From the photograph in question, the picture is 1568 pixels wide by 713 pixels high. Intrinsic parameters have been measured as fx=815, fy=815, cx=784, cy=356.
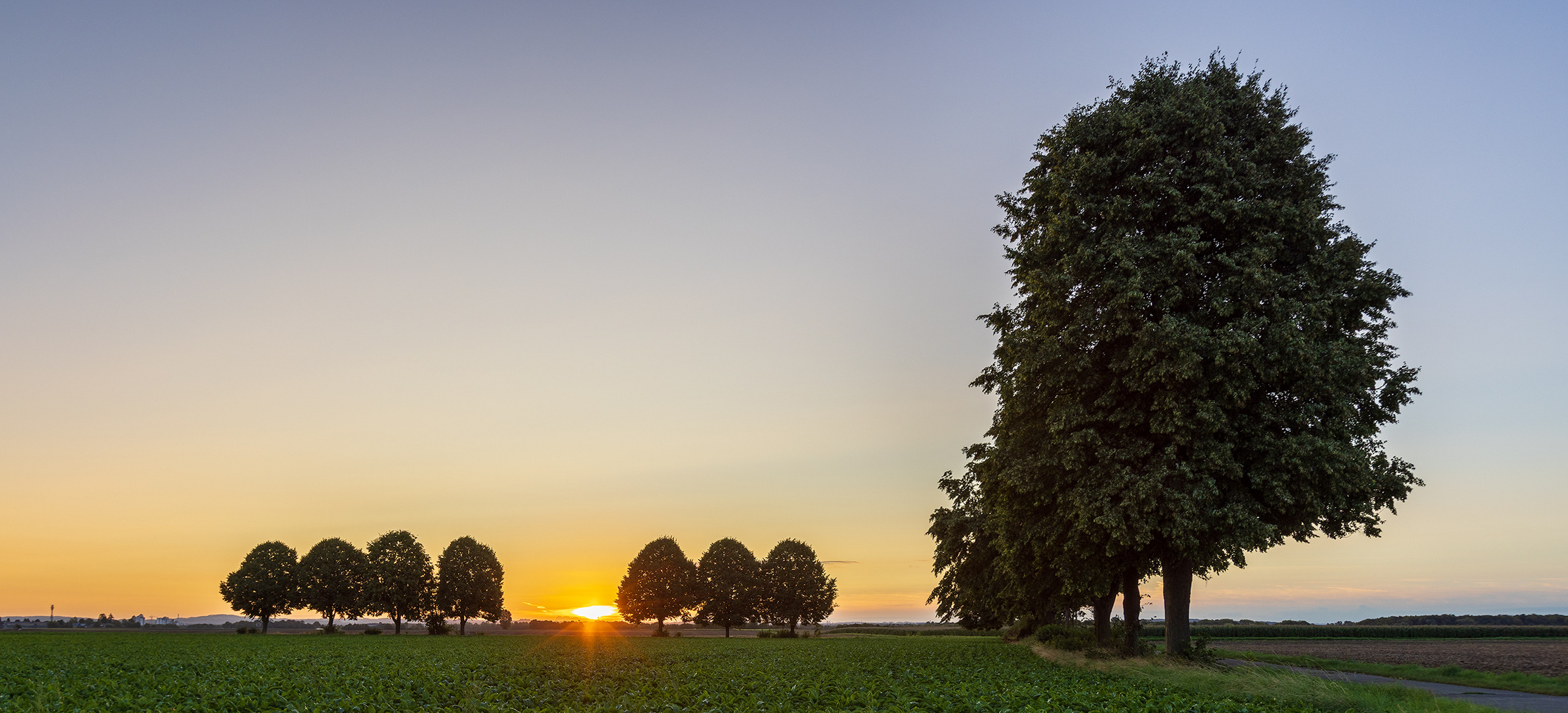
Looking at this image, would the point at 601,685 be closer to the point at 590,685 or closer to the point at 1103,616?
the point at 590,685

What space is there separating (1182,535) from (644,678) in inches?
629

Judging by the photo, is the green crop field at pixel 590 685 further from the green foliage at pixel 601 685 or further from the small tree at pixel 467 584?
the small tree at pixel 467 584

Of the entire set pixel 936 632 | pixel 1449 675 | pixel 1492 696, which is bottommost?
pixel 936 632

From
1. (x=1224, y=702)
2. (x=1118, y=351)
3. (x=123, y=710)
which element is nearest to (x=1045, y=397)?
(x=1118, y=351)

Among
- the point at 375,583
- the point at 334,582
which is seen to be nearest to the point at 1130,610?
the point at 375,583

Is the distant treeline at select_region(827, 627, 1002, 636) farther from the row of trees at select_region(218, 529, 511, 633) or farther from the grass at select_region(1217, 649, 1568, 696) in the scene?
the row of trees at select_region(218, 529, 511, 633)

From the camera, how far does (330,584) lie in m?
108

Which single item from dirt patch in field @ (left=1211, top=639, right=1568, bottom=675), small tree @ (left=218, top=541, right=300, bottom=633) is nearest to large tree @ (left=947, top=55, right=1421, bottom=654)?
dirt patch in field @ (left=1211, top=639, right=1568, bottom=675)

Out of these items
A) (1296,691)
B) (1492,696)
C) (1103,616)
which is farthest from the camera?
(1103,616)

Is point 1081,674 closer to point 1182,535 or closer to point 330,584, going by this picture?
point 1182,535

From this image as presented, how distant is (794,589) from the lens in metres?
112

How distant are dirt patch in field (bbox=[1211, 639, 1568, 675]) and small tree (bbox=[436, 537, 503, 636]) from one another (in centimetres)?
8613

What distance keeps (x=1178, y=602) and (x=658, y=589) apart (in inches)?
3658

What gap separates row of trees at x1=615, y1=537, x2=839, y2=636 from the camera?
11106cm
